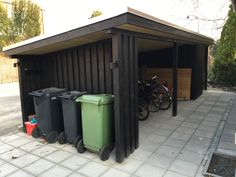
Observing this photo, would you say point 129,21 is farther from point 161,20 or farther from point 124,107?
point 124,107

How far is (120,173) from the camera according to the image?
2914 mm

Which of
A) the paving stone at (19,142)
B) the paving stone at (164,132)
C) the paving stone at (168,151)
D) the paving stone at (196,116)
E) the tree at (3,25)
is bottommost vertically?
the paving stone at (168,151)

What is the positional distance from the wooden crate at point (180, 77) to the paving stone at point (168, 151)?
4.15 m

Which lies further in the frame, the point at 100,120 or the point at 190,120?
the point at 190,120

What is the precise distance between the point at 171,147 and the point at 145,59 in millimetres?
5117

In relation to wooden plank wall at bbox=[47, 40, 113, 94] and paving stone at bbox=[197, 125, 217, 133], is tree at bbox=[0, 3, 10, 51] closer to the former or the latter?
wooden plank wall at bbox=[47, 40, 113, 94]

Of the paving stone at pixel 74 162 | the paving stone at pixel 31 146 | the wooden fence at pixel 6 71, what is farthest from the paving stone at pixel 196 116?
the wooden fence at pixel 6 71

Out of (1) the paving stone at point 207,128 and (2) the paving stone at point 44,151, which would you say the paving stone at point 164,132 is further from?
(2) the paving stone at point 44,151

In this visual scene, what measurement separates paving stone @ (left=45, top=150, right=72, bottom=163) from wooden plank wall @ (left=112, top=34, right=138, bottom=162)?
878 millimetres

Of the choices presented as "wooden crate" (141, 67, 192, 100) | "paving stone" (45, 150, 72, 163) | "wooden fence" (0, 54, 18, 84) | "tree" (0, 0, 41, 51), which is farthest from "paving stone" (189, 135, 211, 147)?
"tree" (0, 0, 41, 51)

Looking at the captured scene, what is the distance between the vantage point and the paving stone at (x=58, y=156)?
3344mm

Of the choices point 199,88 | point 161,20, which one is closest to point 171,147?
point 161,20

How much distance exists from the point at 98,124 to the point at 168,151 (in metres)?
1.26

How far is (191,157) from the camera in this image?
3.30 metres
